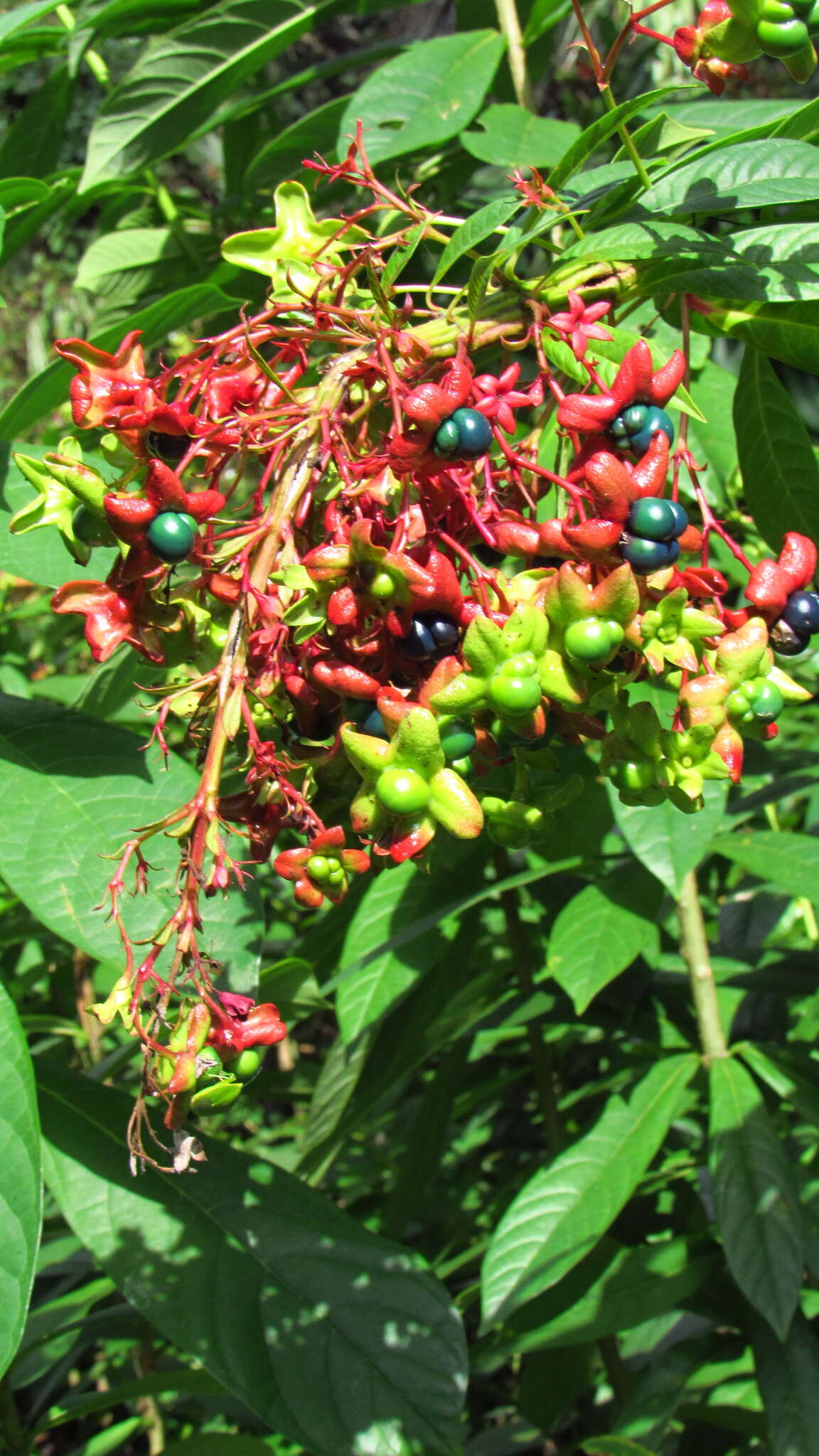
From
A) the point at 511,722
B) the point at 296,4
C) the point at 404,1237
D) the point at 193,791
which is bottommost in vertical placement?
the point at 404,1237

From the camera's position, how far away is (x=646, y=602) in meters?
0.83

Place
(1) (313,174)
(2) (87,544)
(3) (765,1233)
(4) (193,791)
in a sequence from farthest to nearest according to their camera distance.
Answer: (1) (313,174) → (3) (765,1233) → (4) (193,791) → (2) (87,544)

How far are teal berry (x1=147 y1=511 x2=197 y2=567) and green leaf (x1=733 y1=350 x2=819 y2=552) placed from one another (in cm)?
52

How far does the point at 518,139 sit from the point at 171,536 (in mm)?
992

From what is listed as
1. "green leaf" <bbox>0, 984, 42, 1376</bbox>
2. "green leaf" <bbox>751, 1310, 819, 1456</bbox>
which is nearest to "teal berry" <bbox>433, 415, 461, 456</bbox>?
"green leaf" <bbox>0, 984, 42, 1376</bbox>

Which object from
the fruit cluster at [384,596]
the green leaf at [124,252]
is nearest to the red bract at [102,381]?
the fruit cluster at [384,596]

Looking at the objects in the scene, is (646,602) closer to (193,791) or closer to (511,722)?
(511,722)

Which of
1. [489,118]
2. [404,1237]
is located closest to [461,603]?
[489,118]

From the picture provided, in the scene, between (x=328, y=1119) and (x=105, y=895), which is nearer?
(x=105, y=895)

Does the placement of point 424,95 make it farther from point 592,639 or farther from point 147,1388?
point 147,1388

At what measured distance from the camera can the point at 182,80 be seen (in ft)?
4.80

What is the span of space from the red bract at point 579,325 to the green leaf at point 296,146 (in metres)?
0.91

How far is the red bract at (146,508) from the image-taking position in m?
0.78

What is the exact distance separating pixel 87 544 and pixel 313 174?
994mm
